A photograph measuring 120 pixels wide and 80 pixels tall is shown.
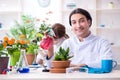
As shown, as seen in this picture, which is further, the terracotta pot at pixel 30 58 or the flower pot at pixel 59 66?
the terracotta pot at pixel 30 58

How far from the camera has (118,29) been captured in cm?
585

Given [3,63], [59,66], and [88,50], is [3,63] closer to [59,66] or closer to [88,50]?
[59,66]

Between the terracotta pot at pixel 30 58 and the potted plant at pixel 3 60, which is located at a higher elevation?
the potted plant at pixel 3 60

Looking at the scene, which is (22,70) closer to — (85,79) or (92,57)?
(85,79)

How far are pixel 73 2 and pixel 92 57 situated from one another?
11.4 feet

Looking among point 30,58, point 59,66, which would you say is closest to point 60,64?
point 59,66

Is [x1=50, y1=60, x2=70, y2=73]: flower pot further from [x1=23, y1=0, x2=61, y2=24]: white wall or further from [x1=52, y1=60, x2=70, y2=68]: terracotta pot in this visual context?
[x1=23, y1=0, x2=61, y2=24]: white wall

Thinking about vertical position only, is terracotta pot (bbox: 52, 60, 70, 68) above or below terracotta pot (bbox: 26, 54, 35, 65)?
above

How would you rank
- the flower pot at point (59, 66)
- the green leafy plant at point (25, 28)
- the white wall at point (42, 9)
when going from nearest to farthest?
the flower pot at point (59, 66) → the green leafy plant at point (25, 28) → the white wall at point (42, 9)

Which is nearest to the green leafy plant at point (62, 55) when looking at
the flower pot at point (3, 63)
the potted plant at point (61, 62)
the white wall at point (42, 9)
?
the potted plant at point (61, 62)

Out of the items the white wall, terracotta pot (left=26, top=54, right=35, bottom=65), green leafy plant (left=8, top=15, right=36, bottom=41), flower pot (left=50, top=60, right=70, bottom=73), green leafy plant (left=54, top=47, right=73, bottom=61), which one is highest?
the white wall

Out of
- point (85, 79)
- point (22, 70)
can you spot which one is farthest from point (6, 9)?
point (85, 79)

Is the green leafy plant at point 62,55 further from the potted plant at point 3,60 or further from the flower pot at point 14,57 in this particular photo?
the flower pot at point 14,57

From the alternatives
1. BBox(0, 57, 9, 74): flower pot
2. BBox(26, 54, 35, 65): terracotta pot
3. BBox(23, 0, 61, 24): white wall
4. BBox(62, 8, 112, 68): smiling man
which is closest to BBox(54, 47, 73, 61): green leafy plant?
BBox(0, 57, 9, 74): flower pot
